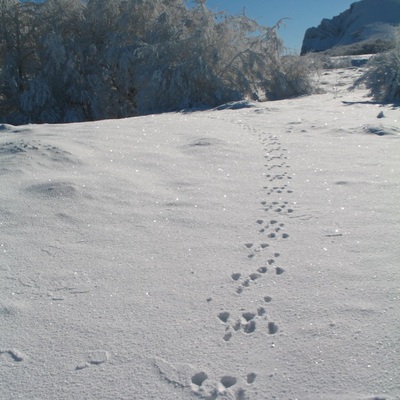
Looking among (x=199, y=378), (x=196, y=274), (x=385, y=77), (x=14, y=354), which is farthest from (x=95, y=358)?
(x=385, y=77)

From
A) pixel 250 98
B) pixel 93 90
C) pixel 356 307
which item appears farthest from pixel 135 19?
pixel 356 307

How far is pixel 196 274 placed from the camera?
2.60 m

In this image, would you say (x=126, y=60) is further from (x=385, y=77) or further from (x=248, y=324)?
(x=248, y=324)

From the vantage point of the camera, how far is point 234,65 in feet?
38.5

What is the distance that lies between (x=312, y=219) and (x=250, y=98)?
891 centimetres

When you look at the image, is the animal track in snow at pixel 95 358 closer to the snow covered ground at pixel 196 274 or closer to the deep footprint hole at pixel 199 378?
the snow covered ground at pixel 196 274

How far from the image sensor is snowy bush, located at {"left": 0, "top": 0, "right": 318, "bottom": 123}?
11.3 m

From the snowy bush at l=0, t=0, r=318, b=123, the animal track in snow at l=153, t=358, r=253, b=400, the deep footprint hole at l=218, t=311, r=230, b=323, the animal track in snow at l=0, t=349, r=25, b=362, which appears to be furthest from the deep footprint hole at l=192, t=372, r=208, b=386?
the snowy bush at l=0, t=0, r=318, b=123

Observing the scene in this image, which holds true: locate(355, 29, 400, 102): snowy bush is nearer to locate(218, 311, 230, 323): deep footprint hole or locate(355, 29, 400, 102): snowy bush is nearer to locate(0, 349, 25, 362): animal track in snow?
locate(218, 311, 230, 323): deep footprint hole

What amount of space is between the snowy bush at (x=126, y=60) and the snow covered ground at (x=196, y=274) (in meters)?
6.65

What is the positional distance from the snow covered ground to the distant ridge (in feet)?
100

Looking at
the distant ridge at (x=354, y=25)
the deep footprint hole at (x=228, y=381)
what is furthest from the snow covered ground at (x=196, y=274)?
the distant ridge at (x=354, y=25)

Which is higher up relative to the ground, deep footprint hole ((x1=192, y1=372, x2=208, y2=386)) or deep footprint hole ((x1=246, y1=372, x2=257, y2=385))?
deep footprint hole ((x1=246, y1=372, x2=257, y2=385))

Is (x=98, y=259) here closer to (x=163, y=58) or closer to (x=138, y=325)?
(x=138, y=325)
